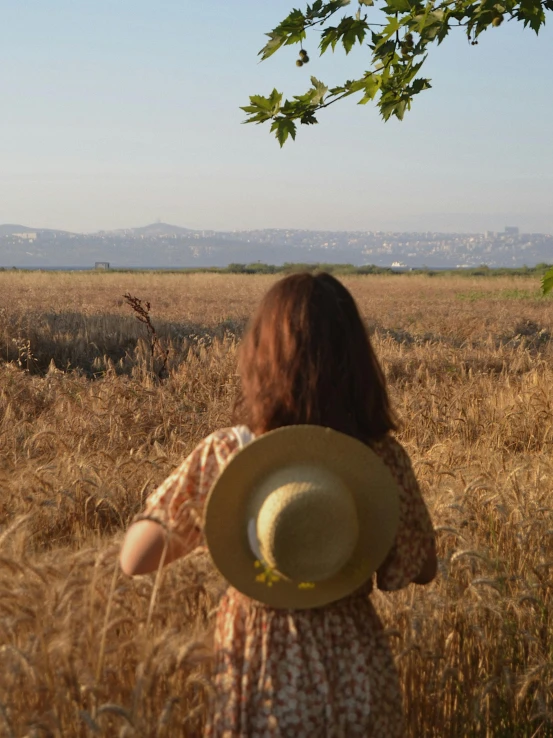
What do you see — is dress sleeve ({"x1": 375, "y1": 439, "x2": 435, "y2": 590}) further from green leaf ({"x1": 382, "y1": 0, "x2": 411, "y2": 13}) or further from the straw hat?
green leaf ({"x1": 382, "y1": 0, "x2": 411, "y2": 13})

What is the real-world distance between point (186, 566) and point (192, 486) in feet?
2.42

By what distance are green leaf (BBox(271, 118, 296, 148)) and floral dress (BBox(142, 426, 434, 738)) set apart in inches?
116

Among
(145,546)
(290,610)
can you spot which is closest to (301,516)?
(290,610)

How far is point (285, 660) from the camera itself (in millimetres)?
1945

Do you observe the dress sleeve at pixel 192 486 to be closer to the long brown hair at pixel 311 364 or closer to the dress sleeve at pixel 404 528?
the long brown hair at pixel 311 364

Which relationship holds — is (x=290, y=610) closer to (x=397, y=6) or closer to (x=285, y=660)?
(x=285, y=660)

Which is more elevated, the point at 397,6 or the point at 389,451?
the point at 397,6

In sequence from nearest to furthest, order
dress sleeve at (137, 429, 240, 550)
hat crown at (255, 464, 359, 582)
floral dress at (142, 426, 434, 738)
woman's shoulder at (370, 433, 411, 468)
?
hat crown at (255, 464, 359, 582), floral dress at (142, 426, 434, 738), dress sleeve at (137, 429, 240, 550), woman's shoulder at (370, 433, 411, 468)

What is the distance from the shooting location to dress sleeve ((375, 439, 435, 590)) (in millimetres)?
2158

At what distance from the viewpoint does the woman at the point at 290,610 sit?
6.35 ft

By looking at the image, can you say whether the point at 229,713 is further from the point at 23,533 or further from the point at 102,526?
the point at 102,526

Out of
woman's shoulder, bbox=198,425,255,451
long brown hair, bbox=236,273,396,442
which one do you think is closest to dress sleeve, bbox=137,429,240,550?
woman's shoulder, bbox=198,425,255,451

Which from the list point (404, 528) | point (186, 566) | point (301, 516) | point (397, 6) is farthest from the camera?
point (397, 6)

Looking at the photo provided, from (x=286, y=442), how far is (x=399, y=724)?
31.4 inches
